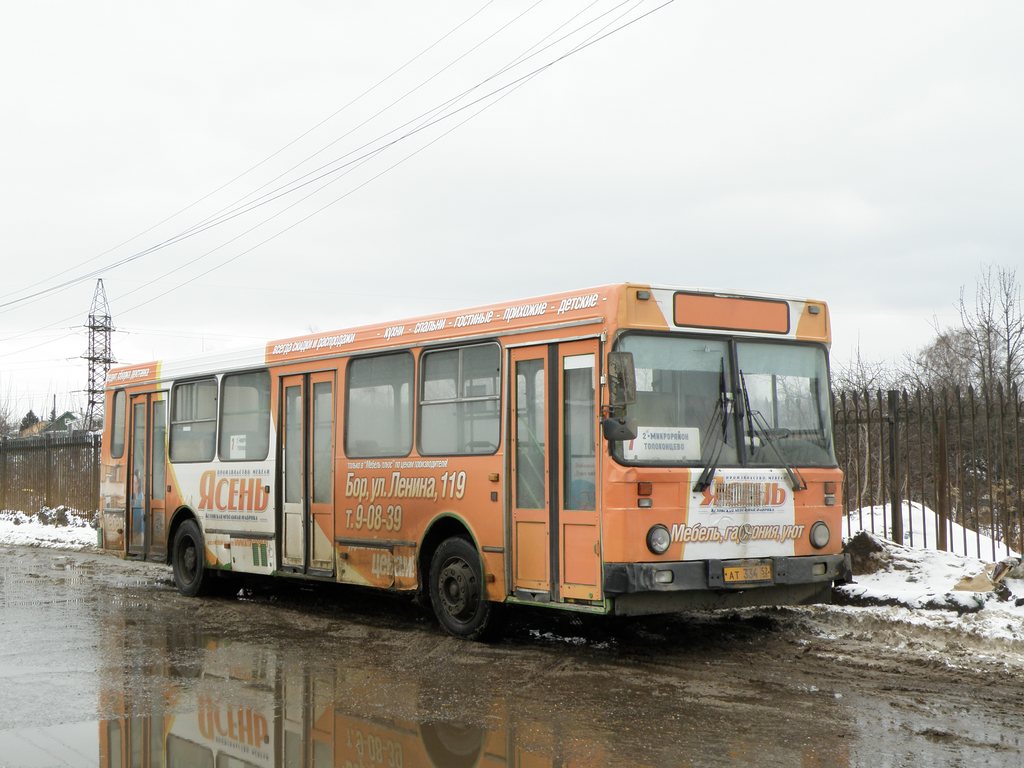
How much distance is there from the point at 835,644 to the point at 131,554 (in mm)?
10120

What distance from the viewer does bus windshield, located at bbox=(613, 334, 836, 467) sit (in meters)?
8.98

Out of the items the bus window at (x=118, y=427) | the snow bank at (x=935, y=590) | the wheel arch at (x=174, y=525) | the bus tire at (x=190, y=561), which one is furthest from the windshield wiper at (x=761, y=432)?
the bus window at (x=118, y=427)

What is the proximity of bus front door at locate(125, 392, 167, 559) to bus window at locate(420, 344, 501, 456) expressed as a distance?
18.9ft

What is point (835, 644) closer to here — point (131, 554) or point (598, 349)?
point (598, 349)

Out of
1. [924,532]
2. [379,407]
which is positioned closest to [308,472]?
[379,407]

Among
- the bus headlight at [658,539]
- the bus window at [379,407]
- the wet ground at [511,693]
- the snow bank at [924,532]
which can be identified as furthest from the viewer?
the snow bank at [924,532]

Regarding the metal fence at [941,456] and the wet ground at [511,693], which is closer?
the wet ground at [511,693]

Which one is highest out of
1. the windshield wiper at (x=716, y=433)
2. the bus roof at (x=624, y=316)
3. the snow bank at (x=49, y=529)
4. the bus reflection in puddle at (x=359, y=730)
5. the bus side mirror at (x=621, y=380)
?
the bus roof at (x=624, y=316)

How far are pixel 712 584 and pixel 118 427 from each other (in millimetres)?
10282

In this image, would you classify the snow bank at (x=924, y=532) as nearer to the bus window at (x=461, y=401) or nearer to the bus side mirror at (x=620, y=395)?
the bus window at (x=461, y=401)

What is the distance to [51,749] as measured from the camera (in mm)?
6559

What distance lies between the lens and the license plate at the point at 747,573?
9008 millimetres

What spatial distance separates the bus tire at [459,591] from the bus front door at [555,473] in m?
0.52

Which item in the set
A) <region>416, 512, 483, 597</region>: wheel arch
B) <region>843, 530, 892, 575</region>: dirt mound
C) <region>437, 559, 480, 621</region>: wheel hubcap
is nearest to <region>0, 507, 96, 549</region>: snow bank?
<region>416, 512, 483, 597</region>: wheel arch
